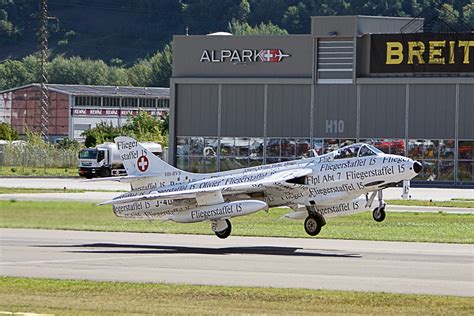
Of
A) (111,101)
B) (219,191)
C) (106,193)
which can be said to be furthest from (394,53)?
(111,101)

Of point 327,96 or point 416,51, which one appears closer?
point 416,51

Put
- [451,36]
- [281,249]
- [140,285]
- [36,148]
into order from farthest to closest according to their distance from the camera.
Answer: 1. [36,148]
2. [451,36]
3. [281,249]
4. [140,285]

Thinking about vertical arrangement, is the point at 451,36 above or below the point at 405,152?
above

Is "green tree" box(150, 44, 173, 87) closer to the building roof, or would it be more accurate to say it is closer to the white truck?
the building roof

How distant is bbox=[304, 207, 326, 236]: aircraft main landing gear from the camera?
106ft

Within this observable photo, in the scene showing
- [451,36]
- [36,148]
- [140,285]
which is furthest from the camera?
[36,148]

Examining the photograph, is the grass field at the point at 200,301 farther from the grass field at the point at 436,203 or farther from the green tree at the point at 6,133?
the green tree at the point at 6,133

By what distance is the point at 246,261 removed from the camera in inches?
1065

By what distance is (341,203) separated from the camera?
3195 cm

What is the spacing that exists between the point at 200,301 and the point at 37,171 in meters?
71.6

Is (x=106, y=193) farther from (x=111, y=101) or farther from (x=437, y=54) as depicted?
(x=111, y=101)

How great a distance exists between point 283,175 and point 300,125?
145ft

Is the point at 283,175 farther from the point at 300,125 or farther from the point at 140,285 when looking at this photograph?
the point at 300,125

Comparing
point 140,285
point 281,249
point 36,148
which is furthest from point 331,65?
point 140,285
